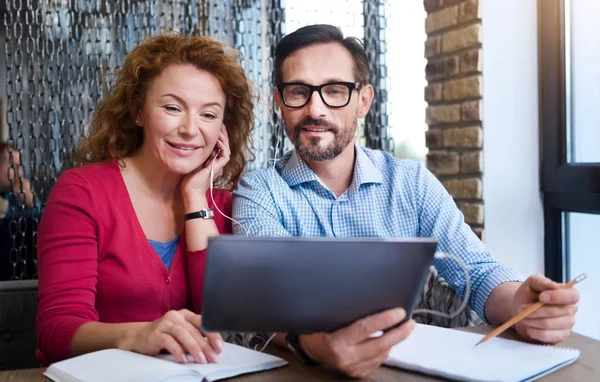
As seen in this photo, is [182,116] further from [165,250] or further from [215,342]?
[215,342]

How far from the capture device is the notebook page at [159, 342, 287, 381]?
38.9 inches

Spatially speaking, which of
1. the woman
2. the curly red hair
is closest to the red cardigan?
the woman

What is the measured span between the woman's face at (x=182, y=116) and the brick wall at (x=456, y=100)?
1.03 metres

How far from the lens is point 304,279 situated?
829 millimetres

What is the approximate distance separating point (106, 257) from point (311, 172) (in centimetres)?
59

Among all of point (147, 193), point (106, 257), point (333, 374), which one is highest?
point (147, 193)

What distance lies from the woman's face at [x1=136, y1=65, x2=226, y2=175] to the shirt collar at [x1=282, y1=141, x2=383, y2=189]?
0.23m

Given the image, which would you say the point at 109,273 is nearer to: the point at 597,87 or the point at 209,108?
the point at 209,108

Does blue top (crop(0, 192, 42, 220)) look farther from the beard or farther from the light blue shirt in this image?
the beard

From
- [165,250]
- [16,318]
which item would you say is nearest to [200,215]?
[165,250]

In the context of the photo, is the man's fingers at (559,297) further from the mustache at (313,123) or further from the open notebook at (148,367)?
the mustache at (313,123)

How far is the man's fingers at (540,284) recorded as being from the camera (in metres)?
1.17

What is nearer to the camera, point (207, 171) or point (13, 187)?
point (207, 171)

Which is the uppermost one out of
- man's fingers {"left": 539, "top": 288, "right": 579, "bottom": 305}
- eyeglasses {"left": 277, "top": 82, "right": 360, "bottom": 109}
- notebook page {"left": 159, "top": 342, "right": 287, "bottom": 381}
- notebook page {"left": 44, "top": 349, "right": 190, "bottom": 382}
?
eyeglasses {"left": 277, "top": 82, "right": 360, "bottom": 109}
